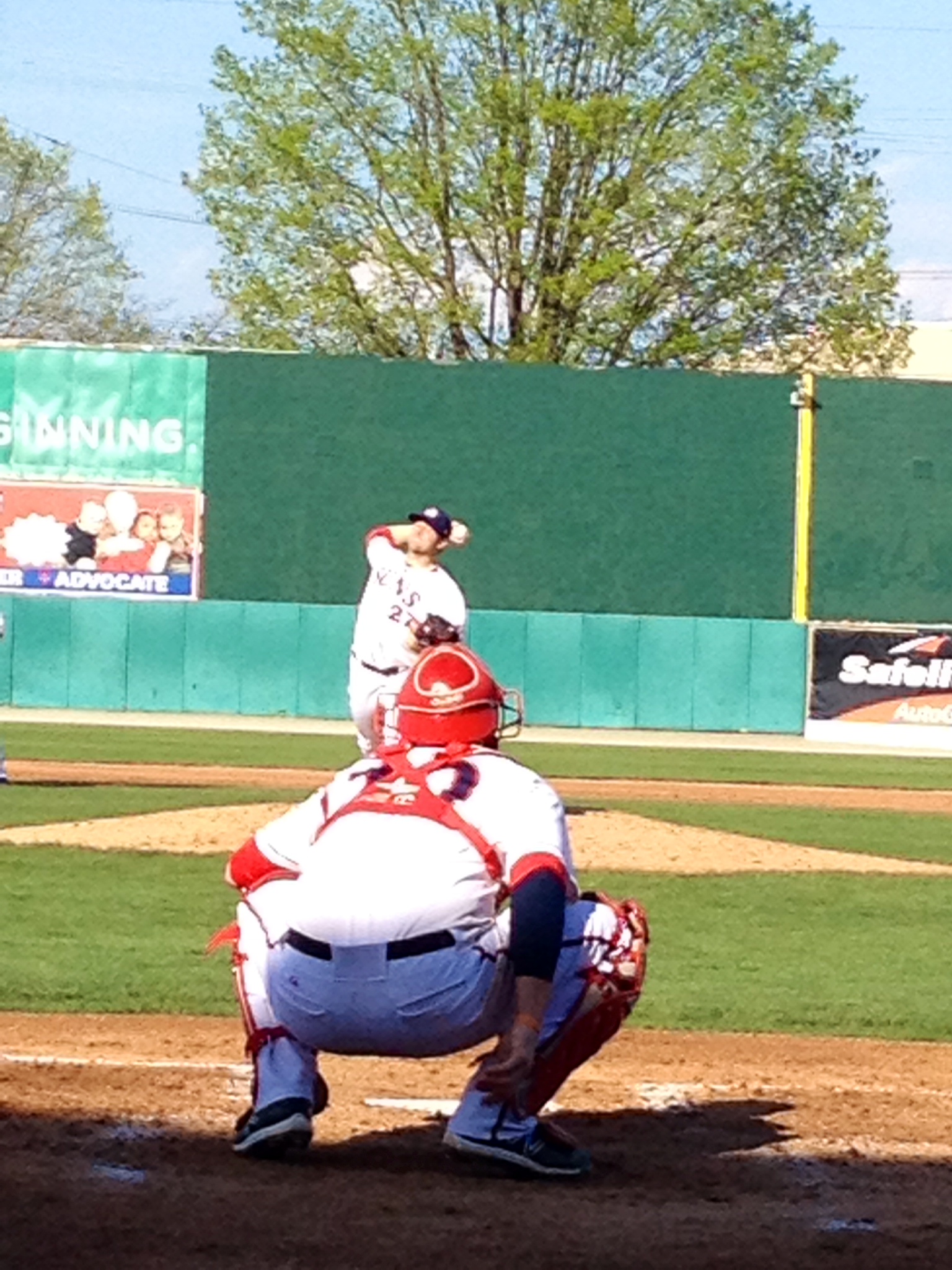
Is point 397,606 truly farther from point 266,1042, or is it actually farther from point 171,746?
point 171,746

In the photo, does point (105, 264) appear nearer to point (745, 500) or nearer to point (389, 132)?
point (389, 132)

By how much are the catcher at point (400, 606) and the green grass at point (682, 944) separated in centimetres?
116

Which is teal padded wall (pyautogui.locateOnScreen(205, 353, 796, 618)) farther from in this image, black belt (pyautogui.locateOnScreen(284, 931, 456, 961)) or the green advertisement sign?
black belt (pyautogui.locateOnScreen(284, 931, 456, 961))

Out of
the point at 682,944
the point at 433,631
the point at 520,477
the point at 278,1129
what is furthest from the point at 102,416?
the point at 278,1129

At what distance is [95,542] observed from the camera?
29047mm

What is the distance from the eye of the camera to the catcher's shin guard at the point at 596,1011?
5.01 m

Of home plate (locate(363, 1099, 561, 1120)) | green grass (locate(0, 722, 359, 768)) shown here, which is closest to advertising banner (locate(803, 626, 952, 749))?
green grass (locate(0, 722, 359, 768))

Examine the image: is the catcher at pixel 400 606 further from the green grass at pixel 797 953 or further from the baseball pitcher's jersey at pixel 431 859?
the baseball pitcher's jersey at pixel 431 859

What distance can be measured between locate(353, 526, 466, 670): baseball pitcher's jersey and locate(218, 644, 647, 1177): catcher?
6584 mm

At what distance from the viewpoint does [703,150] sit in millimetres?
37812

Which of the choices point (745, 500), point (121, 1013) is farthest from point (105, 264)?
point (121, 1013)

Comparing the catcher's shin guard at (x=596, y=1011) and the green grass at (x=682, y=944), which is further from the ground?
the catcher's shin guard at (x=596, y=1011)

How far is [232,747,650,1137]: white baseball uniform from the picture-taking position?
15.7 feet

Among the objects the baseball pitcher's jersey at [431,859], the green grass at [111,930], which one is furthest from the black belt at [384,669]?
the baseball pitcher's jersey at [431,859]
